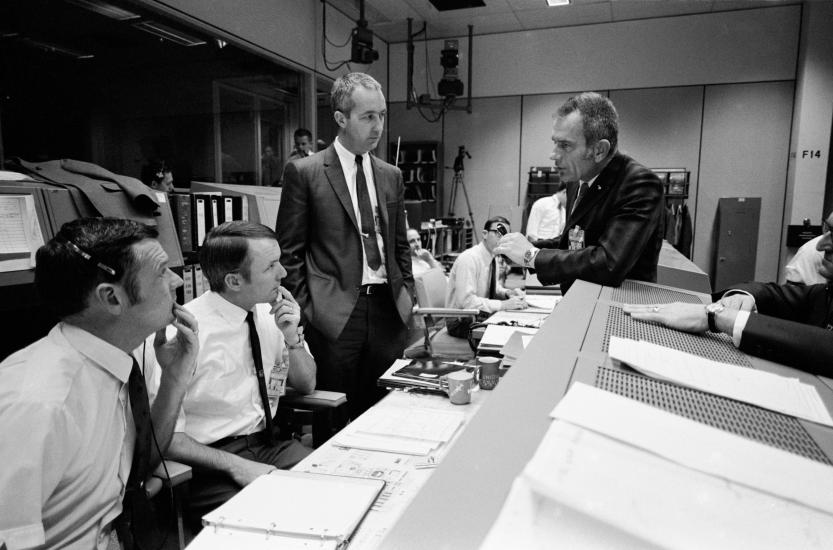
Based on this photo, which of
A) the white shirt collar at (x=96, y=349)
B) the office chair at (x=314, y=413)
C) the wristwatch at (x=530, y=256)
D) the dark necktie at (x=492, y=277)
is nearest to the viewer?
the white shirt collar at (x=96, y=349)

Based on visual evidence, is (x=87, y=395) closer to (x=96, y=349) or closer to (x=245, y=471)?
(x=96, y=349)

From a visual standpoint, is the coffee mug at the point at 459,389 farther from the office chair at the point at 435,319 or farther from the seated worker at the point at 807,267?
the seated worker at the point at 807,267

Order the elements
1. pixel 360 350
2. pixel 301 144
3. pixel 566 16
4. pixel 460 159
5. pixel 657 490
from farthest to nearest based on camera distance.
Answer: pixel 460 159
pixel 566 16
pixel 301 144
pixel 360 350
pixel 657 490

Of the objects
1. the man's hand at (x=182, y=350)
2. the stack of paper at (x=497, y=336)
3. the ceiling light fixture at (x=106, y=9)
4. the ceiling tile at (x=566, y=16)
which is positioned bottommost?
the stack of paper at (x=497, y=336)

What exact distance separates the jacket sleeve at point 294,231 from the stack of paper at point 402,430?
25.2 inches

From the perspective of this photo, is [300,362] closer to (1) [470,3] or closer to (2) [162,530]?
(2) [162,530]

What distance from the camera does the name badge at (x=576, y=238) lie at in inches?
65.3

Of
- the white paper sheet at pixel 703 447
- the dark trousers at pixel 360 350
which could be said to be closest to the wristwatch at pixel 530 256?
the dark trousers at pixel 360 350

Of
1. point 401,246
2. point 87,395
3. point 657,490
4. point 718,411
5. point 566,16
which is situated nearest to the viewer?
point 657,490

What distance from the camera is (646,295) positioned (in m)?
1.37

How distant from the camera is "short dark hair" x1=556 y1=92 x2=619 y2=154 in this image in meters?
1.68

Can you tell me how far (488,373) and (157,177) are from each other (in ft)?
9.40

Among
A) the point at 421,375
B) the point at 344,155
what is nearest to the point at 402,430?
the point at 421,375

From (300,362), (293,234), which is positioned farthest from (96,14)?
(300,362)
